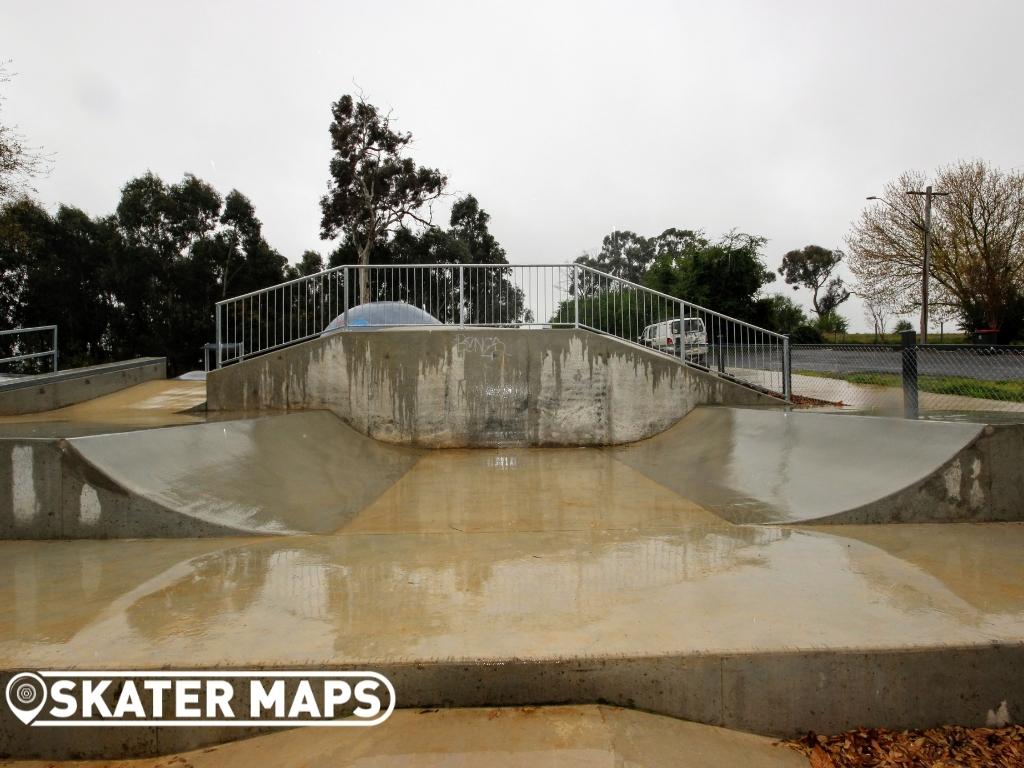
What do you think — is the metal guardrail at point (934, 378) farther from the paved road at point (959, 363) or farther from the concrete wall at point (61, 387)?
the concrete wall at point (61, 387)

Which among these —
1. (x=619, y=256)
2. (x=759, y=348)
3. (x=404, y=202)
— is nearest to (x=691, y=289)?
(x=404, y=202)

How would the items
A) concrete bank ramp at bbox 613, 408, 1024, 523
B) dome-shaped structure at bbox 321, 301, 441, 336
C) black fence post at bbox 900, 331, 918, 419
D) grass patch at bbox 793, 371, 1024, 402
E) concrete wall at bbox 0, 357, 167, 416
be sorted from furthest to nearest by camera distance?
dome-shaped structure at bbox 321, 301, 441, 336, concrete wall at bbox 0, 357, 167, 416, grass patch at bbox 793, 371, 1024, 402, black fence post at bbox 900, 331, 918, 419, concrete bank ramp at bbox 613, 408, 1024, 523

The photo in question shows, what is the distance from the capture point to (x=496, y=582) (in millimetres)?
3711

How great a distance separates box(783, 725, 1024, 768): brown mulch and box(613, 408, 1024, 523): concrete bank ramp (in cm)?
263

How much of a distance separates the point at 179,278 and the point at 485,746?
118 ft

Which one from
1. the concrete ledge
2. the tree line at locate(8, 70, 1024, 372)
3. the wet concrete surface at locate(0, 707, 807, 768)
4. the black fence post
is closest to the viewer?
the wet concrete surface at locate(0, 707, 807, 768)

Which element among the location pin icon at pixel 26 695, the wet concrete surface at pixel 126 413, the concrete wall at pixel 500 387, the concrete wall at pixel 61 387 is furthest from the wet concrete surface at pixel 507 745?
the concrete wall at pixel 61 387

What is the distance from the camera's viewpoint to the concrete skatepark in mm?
2672

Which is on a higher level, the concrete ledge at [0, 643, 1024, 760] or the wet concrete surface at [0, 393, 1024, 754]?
the wet concrete surface at [0, 393, 1024, 754]

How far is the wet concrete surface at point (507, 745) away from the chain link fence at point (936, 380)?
543 cm

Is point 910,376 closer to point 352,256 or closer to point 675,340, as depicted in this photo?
point 675,340

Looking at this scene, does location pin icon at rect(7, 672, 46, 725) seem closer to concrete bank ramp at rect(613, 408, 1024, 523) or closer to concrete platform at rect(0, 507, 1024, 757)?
concrete platform at rect(0, 507, 1024, 757)

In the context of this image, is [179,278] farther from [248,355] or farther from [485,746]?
[485,746]

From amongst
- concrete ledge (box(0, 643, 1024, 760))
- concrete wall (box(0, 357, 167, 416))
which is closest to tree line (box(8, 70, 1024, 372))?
concrete wall (box(0, 357, 167, 416))
